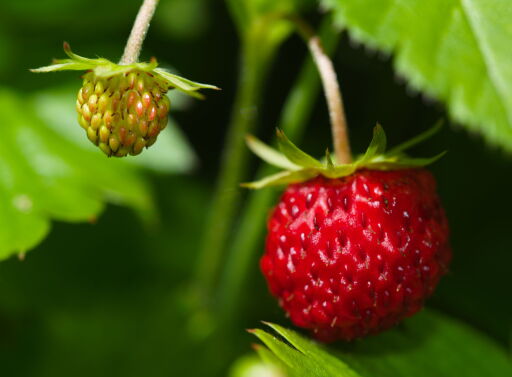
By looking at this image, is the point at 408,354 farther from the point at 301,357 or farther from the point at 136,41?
the point at 136,41

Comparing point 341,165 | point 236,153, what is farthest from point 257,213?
point 341,165

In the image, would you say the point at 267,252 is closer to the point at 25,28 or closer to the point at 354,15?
the point at 354,15

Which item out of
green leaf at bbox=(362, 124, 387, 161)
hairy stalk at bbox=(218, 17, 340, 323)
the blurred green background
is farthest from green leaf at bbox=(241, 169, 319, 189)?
the blurred green background

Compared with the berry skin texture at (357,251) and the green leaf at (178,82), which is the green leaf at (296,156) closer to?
the berry skin texture at (357,251)

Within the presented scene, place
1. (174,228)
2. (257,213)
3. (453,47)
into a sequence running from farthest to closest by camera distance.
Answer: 1. (174,228)
2. (257,213)
3. (453,47)

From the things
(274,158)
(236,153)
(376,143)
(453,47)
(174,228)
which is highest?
(453,47)

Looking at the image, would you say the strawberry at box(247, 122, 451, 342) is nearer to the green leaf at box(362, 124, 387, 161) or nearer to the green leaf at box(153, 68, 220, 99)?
the green leaf at box(362, 124, 387, 161)

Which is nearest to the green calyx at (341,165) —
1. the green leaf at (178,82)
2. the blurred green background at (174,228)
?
the green leaf at (178,82)
